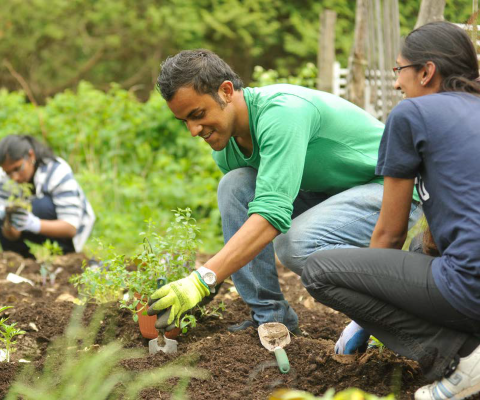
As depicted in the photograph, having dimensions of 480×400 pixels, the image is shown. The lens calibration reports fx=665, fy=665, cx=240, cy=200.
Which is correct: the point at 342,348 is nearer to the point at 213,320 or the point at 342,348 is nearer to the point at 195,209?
the point at 213,320

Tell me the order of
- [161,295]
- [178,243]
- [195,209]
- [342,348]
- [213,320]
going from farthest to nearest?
[195,209] → [213,320] → [178,243] → [342,348] → [161,295]

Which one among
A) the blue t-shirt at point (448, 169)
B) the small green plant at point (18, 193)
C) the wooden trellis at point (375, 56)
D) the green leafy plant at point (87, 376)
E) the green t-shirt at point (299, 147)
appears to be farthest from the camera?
the wooden trellis at point (375, 56)

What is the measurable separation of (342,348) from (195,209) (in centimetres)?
366

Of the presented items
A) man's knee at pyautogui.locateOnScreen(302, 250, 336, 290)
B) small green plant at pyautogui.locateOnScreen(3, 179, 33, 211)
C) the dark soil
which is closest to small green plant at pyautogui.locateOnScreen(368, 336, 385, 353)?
the dark soil

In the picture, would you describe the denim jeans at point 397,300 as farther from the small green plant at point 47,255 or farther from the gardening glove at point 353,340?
the small green plant at point 47,255

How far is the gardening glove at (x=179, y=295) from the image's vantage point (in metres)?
2.25

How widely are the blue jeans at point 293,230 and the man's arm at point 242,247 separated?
299 millimetres

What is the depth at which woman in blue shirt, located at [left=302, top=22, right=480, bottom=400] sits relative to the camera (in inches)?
74.1

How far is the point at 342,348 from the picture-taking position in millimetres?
2482

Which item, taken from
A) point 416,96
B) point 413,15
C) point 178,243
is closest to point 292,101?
point 416,96

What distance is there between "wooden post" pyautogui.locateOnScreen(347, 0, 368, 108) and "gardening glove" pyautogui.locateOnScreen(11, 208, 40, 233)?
9.00ft

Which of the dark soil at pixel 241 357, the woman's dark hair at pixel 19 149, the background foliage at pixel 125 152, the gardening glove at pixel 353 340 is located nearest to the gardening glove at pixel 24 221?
the woman's dark hair at pixel 19 149

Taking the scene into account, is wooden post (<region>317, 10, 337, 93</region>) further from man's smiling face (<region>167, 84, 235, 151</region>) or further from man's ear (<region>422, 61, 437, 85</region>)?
man's ear (<region>422, 61, 437, 85</region>)

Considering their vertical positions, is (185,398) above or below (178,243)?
below
